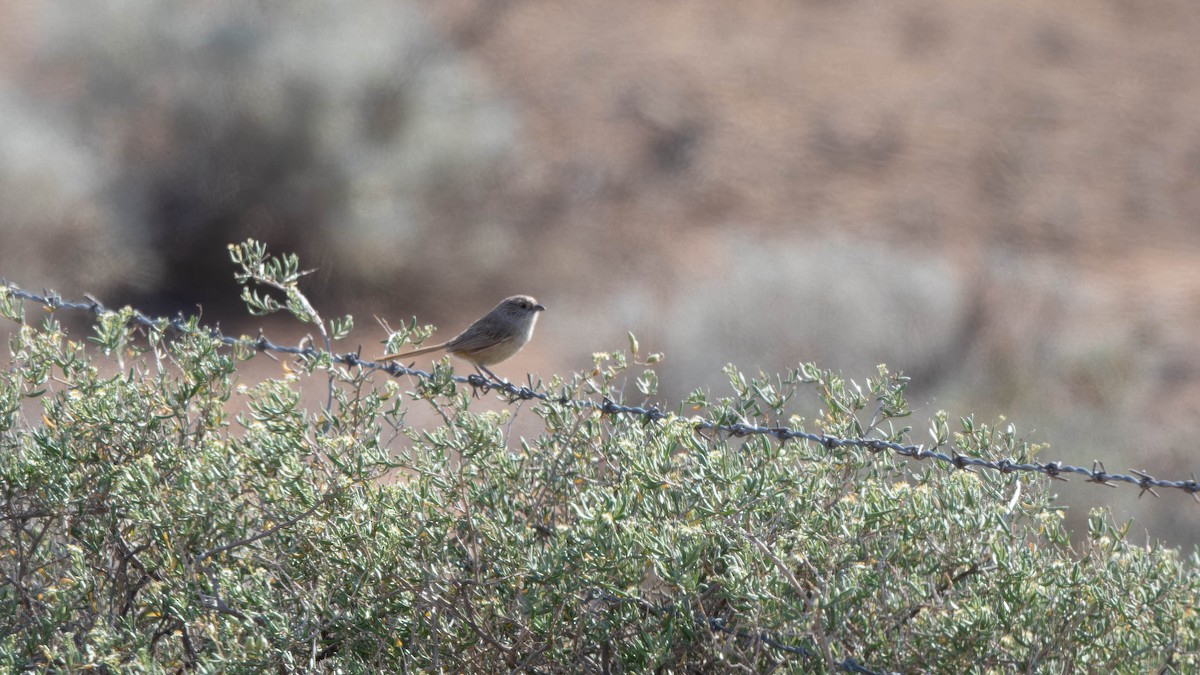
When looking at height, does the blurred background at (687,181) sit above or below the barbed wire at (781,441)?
above

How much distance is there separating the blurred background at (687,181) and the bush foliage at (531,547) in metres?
5.00

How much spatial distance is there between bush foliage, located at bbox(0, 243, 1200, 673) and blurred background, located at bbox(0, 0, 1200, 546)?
500 cm

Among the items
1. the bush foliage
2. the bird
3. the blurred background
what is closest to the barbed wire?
the bush foliage

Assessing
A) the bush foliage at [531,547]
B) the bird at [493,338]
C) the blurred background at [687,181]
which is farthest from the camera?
the blurred background at [687,181]

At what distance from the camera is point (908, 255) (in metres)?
16.3

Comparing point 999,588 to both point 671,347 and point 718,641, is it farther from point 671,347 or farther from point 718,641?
point 671,347

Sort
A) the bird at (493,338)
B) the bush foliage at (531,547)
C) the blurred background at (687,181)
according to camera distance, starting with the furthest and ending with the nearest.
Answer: the blurred background at (687,181), the bird at (493,338), the bush foliage at (531,547)

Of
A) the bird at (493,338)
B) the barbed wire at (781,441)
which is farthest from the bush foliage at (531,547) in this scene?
the bird at (493,338)

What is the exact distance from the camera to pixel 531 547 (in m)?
3.53

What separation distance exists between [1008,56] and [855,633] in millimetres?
21086

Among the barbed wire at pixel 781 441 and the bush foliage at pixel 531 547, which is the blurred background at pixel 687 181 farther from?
the bush foliage at pixel 531 547

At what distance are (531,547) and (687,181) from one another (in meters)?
16.5

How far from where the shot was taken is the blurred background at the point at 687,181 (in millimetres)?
12555

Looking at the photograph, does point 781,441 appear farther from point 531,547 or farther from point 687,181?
point 687,181
